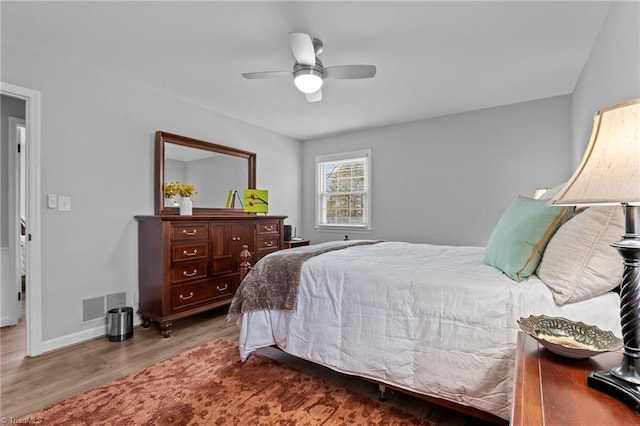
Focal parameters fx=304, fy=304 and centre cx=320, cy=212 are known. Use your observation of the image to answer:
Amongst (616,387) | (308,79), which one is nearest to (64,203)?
(308,79)

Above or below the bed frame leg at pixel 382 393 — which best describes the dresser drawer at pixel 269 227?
above

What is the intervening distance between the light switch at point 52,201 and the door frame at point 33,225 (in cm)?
7

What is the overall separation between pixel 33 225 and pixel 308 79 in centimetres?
248

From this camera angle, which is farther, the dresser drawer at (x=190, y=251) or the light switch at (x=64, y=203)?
the dresser drawer at (x=190, y=251)

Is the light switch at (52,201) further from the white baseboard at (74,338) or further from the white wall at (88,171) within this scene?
the white baseboard at (74,338)

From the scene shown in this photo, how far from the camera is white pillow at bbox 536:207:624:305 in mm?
1190

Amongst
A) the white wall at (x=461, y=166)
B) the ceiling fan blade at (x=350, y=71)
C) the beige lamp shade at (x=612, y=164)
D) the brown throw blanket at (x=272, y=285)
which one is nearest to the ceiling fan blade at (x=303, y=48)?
the ceiling fan blade at (x=350, y=71)

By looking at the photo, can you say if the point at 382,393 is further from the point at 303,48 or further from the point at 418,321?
the point at 303,48

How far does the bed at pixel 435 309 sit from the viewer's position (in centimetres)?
129

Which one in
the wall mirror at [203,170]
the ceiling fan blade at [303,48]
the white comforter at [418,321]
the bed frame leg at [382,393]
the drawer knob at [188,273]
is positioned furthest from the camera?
the wall mirror at [203,170]

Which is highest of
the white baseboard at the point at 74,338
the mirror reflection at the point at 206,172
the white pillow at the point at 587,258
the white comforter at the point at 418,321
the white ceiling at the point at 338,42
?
the white ceiling at the point at 338,42

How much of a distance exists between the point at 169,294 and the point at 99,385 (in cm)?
92

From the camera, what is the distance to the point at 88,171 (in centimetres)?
277

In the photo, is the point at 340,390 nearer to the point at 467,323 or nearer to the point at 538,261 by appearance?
the point at 467,323
